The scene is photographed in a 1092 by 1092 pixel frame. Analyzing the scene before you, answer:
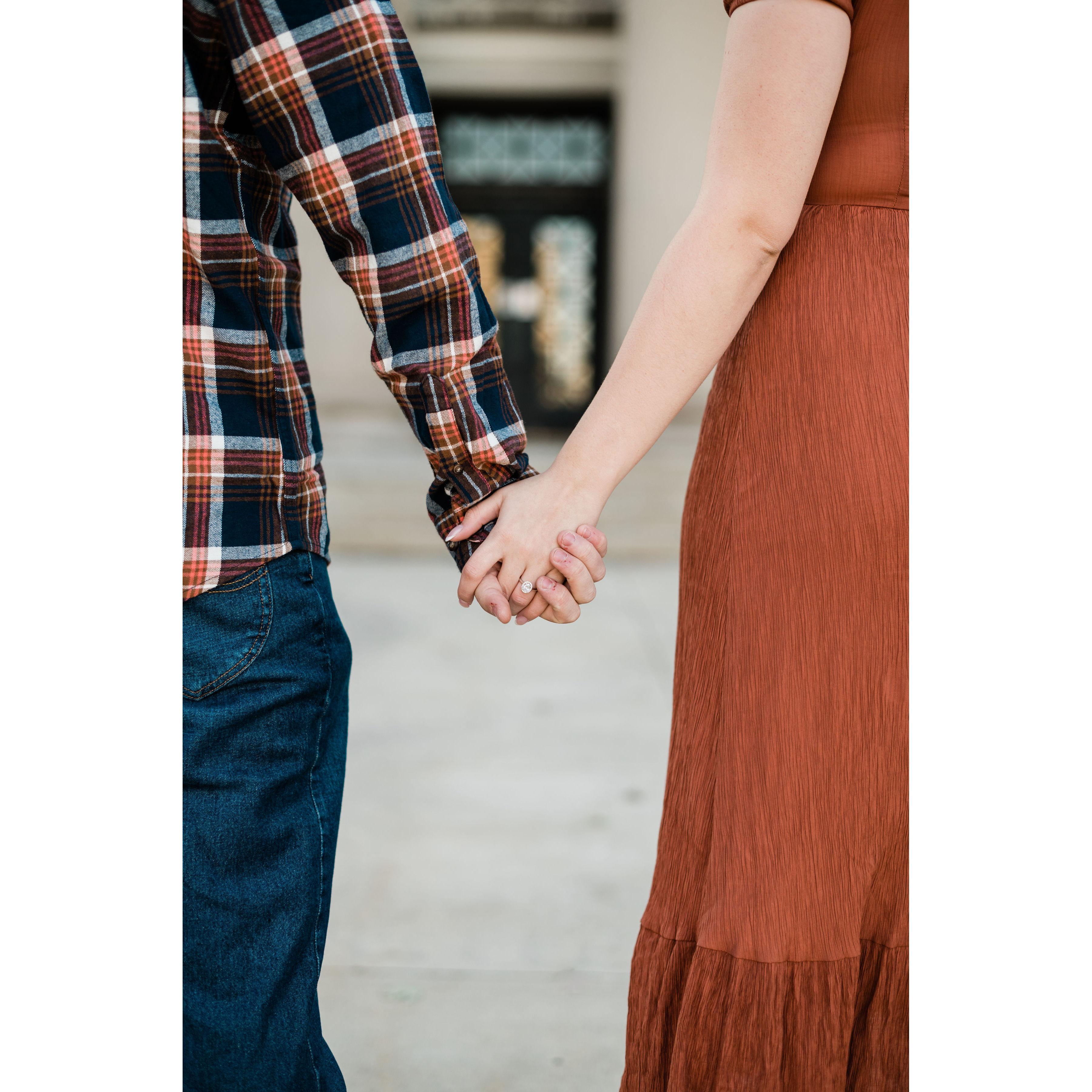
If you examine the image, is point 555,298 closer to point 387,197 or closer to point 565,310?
point 565,310

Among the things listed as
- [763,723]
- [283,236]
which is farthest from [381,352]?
[763,723]

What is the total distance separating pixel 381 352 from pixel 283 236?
147 mm

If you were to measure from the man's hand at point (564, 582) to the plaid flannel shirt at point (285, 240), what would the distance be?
0.21m

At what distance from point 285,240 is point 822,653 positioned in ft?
2.21

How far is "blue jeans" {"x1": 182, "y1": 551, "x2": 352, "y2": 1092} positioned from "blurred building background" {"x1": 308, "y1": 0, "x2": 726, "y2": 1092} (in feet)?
3.10

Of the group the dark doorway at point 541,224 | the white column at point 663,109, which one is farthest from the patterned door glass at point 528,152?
the white column at point 663,109

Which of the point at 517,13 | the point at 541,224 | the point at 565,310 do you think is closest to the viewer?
the point at 517,13

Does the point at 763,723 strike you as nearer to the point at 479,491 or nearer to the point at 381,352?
the point at 479,491

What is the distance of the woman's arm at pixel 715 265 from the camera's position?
1.00 meters

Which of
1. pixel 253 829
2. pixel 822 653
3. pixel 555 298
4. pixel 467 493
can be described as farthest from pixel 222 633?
pixel 555 298

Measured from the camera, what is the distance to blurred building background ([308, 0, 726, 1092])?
2.11 m

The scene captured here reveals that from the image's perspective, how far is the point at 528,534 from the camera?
1196mm

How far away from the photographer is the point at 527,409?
11406mm

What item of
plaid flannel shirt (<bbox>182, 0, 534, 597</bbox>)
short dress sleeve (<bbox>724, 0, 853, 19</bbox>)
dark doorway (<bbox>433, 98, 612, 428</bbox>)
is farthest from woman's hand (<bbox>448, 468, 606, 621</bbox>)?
dark doorway (<bbox>433, 98, 612, 428</bbox>)
